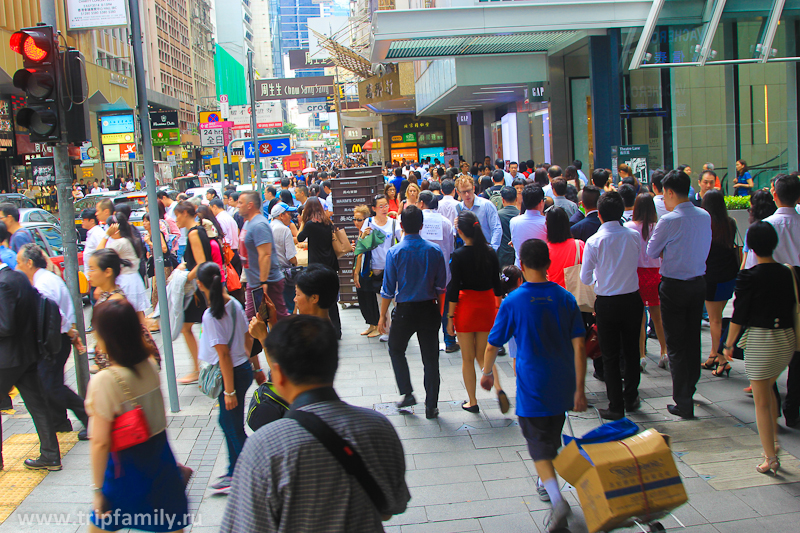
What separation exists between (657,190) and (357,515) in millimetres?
6891

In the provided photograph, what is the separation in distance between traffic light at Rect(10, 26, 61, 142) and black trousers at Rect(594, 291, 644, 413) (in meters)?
5.06

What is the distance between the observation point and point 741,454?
489cm

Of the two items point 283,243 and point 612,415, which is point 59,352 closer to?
point 283,243

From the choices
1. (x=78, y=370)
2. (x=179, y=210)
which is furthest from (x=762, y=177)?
(x=78, y=370)

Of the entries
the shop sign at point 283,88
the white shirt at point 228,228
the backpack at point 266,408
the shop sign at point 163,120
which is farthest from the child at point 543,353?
the shop sign at point 283,88

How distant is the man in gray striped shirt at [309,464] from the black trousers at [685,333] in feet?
13.4

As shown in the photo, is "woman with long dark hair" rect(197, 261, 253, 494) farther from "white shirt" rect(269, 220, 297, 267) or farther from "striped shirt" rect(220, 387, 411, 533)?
"white shirt" rect(269, 220, 297, 267)

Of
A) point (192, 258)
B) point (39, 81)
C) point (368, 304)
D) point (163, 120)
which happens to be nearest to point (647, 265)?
point (368, 304)

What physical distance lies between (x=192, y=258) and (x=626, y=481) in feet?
17.4

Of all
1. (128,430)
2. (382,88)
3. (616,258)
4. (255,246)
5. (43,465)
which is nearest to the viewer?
(128,430)

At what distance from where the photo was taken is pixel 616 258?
17.6 feet

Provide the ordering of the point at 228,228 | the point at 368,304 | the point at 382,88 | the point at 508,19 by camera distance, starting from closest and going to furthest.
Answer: the point at 368,304 → the point at 228,228 → the point at 508,19 → the point at 382,88

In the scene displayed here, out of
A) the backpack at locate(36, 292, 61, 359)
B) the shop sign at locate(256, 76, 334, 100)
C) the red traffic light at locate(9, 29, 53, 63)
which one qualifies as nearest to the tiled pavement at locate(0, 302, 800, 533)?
the backpack at locate(36, 292, 61, 359)

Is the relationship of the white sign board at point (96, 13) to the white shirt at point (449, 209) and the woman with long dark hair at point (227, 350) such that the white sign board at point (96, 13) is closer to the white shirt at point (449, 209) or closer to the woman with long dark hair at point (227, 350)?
the woman with long dark hair at point (227, 350)
